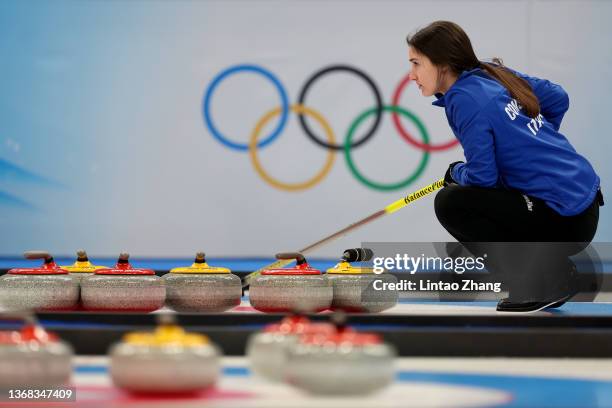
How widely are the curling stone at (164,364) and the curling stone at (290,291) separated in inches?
55.3

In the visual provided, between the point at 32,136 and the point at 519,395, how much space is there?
6568 millimetres

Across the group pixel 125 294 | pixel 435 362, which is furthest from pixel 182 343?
pixel 125 294

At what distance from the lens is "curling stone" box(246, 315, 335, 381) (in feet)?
6.08

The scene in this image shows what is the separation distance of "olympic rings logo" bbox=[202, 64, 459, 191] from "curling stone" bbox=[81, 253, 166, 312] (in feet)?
15.7

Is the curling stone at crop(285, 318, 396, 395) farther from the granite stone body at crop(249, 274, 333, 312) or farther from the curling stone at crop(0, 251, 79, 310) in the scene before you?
the curling stone at crop(0, 251, 79, 310)

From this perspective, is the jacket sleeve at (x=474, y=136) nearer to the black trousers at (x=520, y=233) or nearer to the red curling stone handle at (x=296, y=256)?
the black trousers at (x=520, y=233)

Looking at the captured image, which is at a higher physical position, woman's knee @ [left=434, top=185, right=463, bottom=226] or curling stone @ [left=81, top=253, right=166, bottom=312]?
woman's knee @ [left=434, top=185, right=463, bottom=226]

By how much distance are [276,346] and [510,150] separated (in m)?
1.65

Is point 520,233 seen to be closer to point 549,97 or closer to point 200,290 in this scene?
point 549,97

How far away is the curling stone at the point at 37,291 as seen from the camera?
3098 millimetres

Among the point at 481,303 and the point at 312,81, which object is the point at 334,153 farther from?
the point at 481,303

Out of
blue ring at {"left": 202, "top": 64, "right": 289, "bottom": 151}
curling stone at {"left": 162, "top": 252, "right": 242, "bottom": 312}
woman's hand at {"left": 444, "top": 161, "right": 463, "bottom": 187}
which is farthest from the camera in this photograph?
blue ring at {"left": 202, "top": 64, "right": 289, "bottom": 151}

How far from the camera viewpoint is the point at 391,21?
805 centimetres

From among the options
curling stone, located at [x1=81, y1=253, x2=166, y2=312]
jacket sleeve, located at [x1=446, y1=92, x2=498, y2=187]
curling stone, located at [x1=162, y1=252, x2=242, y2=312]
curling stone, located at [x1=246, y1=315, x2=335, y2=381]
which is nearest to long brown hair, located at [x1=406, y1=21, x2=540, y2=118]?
jacket sleeve, located at [x1=446, y1=92, x2=498, y2=187]
